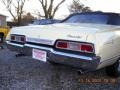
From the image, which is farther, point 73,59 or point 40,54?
point 40,54

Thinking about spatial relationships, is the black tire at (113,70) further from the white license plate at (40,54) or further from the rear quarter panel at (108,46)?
the white license plate at (40,54)

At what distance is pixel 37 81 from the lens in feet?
17.5

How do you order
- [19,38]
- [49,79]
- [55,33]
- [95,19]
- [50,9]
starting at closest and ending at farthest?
[55,33] → [49,79] → [19,38] → [95,19] → [50,9]

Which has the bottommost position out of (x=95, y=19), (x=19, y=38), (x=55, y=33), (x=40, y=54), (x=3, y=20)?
(x=3, y=20)

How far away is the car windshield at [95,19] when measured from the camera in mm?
5945

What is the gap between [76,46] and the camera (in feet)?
15.4

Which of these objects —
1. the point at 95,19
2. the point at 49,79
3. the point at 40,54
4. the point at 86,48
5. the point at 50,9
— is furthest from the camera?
the point at 50,9

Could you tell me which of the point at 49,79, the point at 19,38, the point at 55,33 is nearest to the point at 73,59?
the point at 55,33

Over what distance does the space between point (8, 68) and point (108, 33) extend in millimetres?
2688

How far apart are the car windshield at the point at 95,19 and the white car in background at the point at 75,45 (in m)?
0.07

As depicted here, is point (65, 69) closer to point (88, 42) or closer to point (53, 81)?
point (53, 81)

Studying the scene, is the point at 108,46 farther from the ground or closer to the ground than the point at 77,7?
farther from the ground

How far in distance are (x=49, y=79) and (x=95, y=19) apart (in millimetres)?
1748
